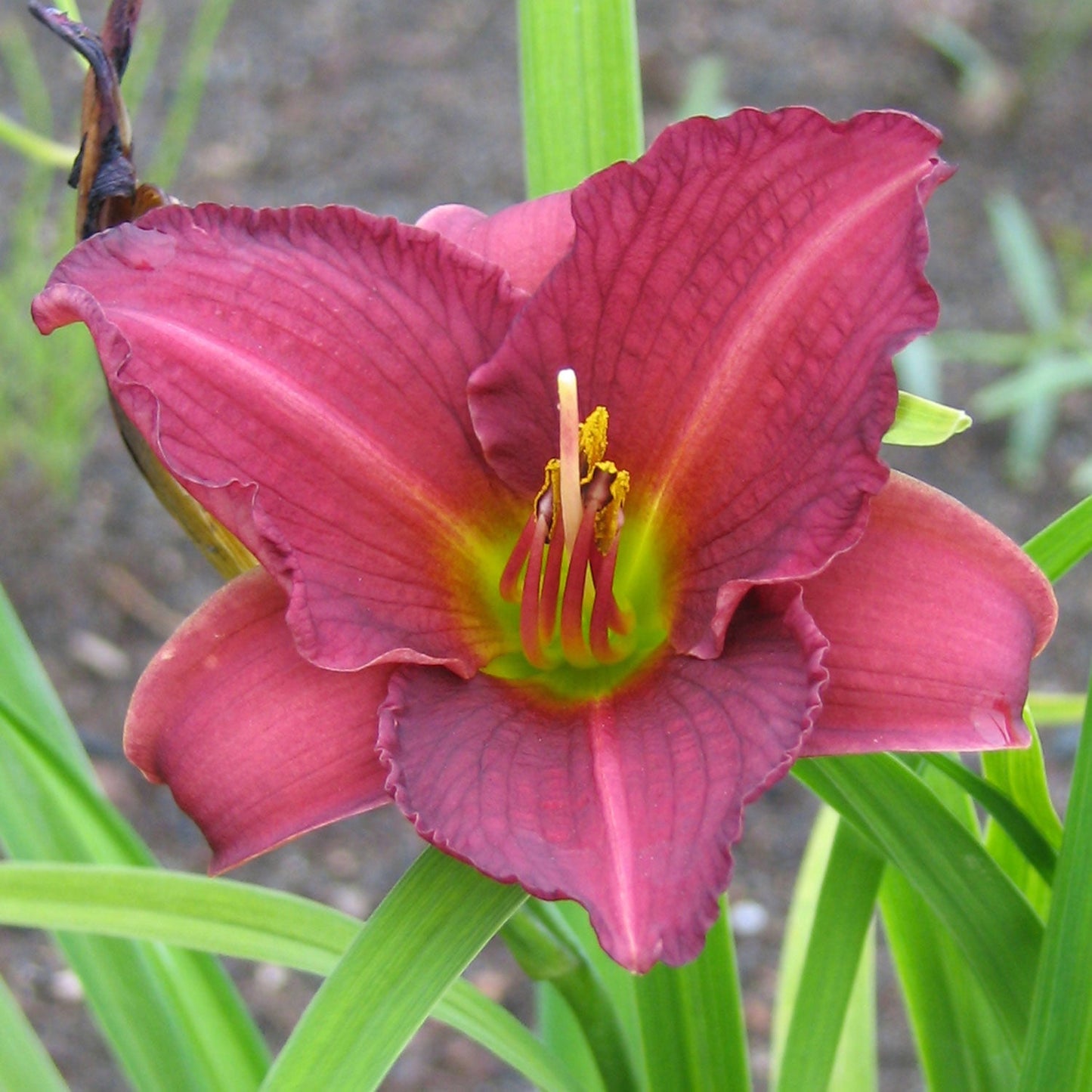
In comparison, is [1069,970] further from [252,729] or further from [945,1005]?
[252,729]

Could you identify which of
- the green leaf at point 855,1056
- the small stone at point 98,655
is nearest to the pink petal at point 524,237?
the green leaf at point 855,1056

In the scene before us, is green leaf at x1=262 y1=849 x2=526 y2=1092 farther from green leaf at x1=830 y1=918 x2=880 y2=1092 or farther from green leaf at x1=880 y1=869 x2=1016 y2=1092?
green leaf at x1=830 y1=918 x2=880 y2=1092

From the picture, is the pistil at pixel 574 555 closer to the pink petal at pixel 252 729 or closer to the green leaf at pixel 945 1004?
the pink petal at pixel 252 729

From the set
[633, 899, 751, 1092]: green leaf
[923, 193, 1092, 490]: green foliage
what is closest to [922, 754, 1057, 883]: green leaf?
[633, 899, 751, 1092]: green leaf

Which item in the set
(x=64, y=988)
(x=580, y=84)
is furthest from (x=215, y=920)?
(x=64, y=988)

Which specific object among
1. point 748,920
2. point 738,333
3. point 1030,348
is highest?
point 738,333

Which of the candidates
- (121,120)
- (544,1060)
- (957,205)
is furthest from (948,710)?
(957,205)
